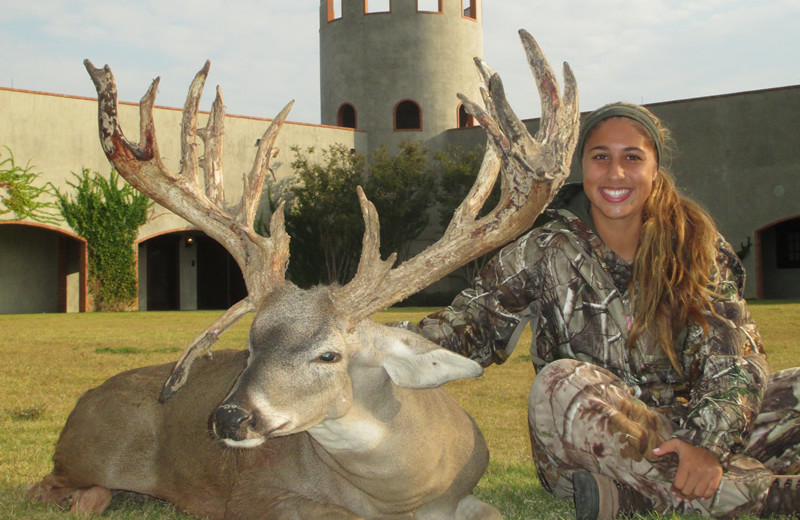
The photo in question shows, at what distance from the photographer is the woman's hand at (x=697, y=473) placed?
3.21m

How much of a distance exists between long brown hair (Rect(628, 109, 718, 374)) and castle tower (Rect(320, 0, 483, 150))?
2481 centimetres

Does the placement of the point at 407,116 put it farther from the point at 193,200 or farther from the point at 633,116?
the point at 193,200

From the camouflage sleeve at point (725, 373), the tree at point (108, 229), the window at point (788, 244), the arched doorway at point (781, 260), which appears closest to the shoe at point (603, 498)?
the camouflage sleeve at point (725, 373)

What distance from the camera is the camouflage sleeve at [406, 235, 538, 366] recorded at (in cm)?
396

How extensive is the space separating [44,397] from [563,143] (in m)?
5.33

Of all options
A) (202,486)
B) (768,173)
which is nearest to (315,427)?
(202,486)

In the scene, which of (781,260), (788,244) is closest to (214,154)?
(781,260)

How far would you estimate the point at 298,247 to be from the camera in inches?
1064

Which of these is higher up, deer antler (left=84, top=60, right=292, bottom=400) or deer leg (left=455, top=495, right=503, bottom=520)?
deer antler (left=84, top=60, right=292, bottom=400)

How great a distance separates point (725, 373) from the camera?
3422 millimetres

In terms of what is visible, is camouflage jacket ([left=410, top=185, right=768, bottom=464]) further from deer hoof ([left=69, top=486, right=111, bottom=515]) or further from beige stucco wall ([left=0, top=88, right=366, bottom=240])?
beige stucco wall ([left=0, top=88, right=366, bottom=240])

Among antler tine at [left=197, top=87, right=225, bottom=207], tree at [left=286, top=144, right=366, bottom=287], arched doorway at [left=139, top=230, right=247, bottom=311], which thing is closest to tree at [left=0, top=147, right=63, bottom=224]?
arched doorway at [left=139, top=230, right=247, bottom=311]

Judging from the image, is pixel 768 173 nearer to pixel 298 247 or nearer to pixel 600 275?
pixel 298 247

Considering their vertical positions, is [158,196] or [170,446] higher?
[158,196]
